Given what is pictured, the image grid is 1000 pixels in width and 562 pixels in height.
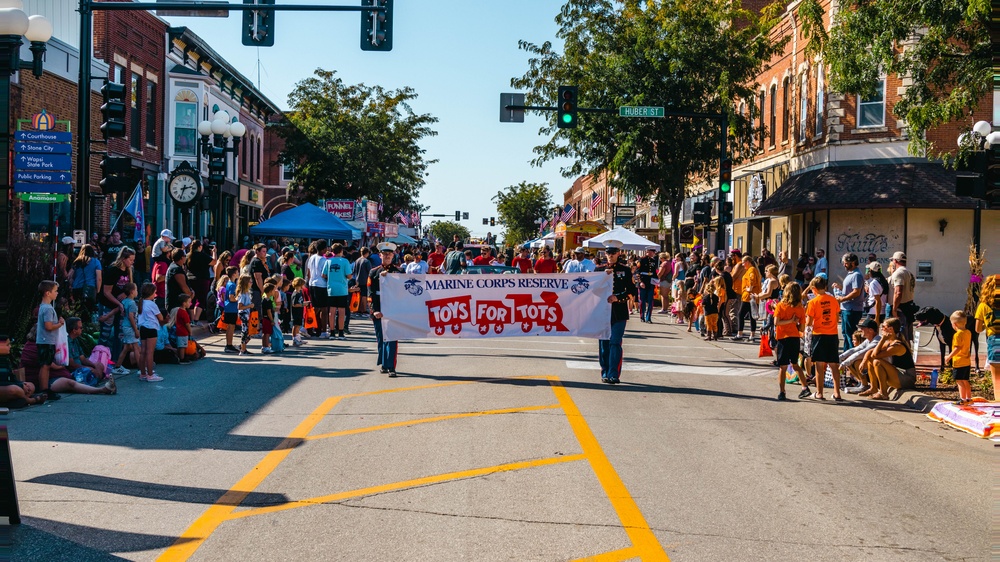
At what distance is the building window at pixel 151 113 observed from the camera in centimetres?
3400

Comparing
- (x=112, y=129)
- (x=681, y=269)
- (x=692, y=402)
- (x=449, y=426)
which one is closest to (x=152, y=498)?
(x=449, y=426)

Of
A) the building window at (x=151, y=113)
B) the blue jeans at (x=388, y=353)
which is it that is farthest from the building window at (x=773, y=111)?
the blue jeans at (x=388, y=353)

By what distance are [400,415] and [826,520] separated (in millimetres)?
5174

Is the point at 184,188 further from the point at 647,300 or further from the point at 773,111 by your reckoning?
the point at 773,111

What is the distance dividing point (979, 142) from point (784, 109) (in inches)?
701

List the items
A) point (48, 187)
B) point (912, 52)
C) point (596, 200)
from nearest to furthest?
point (48, 187)
point (912, 52)
point (596, 200)

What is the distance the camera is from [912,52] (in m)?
18.6

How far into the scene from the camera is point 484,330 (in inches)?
598

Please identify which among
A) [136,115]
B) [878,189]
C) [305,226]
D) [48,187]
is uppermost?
[136,115]

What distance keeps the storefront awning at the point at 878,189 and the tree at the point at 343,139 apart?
2272 centimetres

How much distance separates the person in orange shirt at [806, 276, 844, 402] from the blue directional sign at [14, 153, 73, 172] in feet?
38.6

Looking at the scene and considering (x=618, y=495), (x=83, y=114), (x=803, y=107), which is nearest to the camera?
(x=618, y=495)

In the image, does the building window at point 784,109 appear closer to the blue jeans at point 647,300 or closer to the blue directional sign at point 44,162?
the blue jeans at point 647,300

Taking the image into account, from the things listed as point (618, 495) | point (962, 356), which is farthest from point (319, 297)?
point (618, 495)
